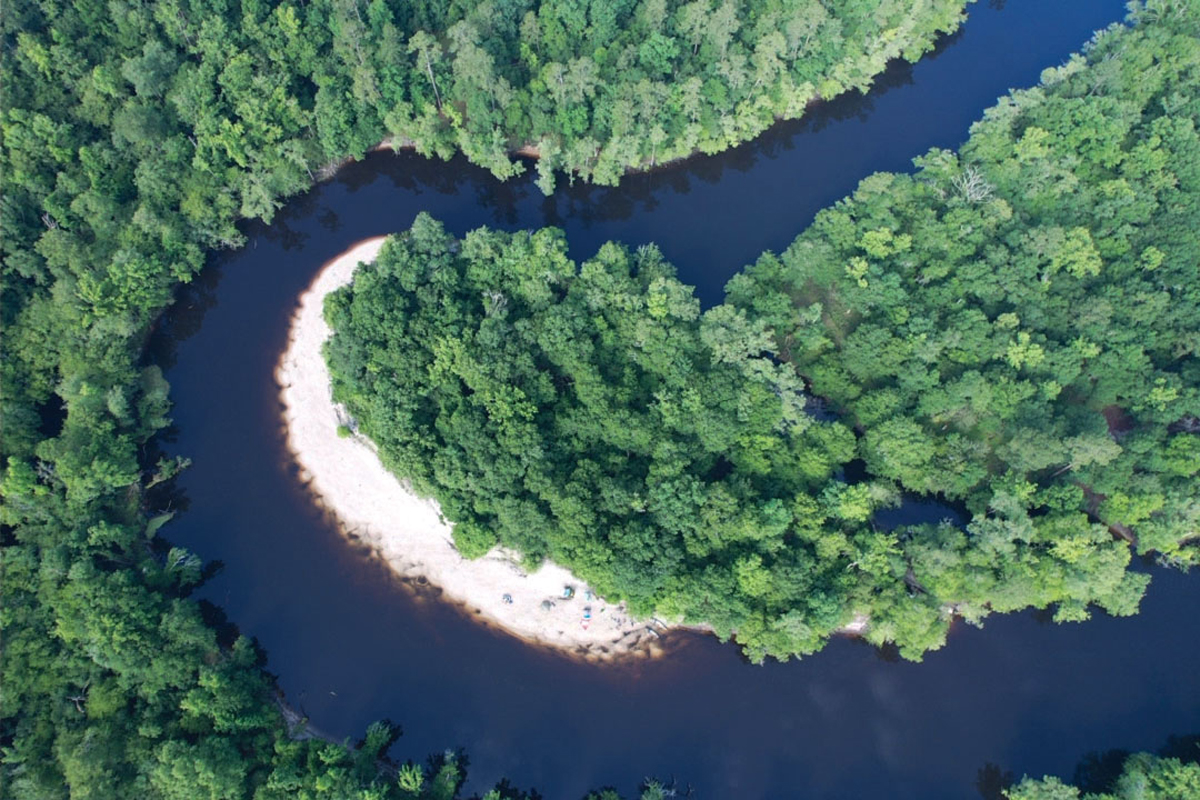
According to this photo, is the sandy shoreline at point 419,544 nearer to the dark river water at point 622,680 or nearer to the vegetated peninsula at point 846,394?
the dark river water at point 622,680

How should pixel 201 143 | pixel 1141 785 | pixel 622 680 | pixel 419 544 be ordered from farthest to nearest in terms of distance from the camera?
pixel 201 143
pixel 419 544
pixel 622 680
pixel 1141 785

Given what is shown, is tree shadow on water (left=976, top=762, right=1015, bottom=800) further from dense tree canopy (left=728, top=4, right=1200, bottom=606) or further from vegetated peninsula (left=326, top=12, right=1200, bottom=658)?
dense tree canopy (left=728, top=4, right=1200, bottom=606)

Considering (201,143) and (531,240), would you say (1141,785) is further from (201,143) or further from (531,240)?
(201,143)

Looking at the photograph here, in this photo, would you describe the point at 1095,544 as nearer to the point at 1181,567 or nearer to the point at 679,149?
the point at 1181,567

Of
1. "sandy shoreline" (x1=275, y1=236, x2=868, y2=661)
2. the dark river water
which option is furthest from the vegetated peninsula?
the dark river water

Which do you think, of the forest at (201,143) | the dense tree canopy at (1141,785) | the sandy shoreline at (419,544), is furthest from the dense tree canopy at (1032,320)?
the forest at (201,143)

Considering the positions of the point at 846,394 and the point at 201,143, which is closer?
the point at 846,394

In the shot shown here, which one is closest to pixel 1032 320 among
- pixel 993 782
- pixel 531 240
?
pixel 993 782

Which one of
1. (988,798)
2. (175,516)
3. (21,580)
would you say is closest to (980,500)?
(988,798)
